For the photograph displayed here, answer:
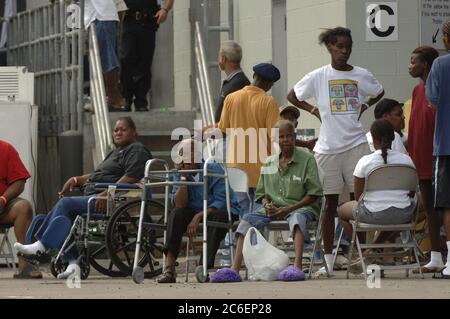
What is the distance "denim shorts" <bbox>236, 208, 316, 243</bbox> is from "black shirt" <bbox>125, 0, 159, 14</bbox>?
222 inches

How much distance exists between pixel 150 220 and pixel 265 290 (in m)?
2.45

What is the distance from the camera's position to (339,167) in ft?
45.4

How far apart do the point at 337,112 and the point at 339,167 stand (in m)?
0.48

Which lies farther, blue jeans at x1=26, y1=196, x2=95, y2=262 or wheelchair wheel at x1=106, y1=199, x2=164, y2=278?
blue jeans at x1=26, y1=196, x2=95, y2=262

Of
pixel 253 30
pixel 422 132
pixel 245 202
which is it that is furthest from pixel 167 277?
pixel 253 30

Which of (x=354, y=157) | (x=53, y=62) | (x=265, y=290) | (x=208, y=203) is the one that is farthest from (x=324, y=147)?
(x=53, y=62)

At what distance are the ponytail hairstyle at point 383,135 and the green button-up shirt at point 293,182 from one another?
1.88 feet

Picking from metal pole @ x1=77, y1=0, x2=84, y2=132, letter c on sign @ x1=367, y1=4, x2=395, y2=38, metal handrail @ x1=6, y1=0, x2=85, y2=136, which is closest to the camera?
letter c on sign @ x1=367, y1=4, x2=395, y2=38

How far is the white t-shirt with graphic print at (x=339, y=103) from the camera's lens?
1387cm

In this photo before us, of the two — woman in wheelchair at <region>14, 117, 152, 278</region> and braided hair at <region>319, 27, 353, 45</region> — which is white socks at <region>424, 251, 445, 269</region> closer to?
braided hair at <region>319, 27, 353, 45</region>

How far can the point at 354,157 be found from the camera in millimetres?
13883

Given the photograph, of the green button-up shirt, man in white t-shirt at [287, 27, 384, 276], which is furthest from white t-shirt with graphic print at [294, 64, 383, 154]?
the green button-up shirt

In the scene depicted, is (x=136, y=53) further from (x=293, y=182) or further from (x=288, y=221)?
(x=288, y=221)

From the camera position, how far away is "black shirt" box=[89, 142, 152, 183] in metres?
14.6
